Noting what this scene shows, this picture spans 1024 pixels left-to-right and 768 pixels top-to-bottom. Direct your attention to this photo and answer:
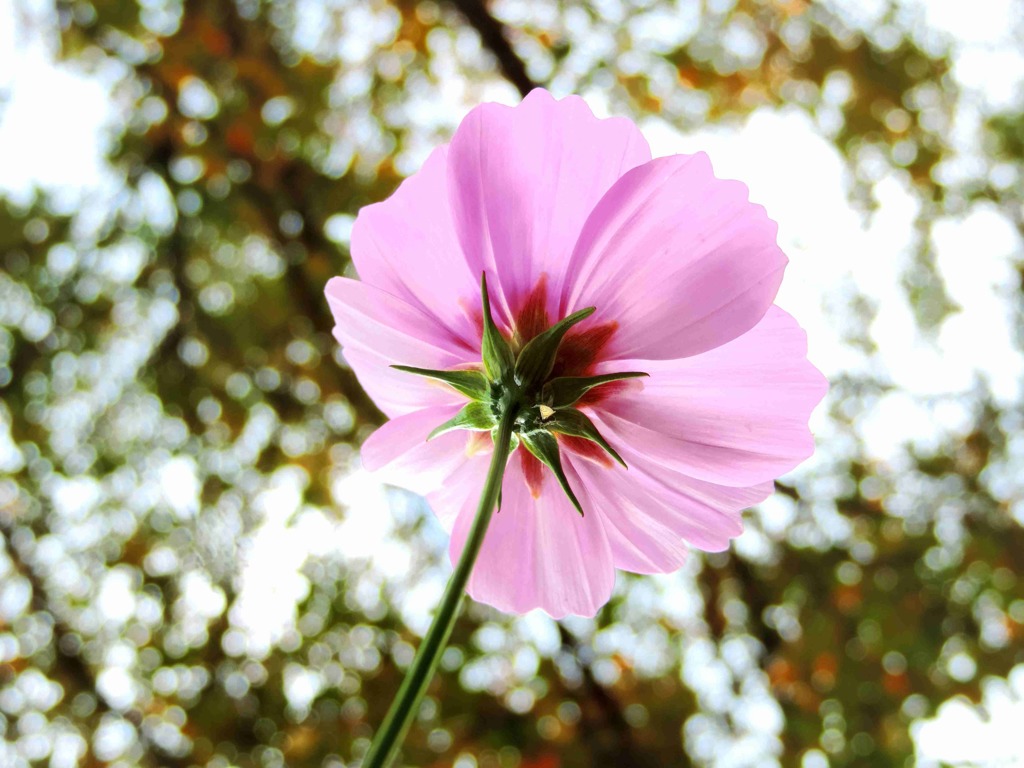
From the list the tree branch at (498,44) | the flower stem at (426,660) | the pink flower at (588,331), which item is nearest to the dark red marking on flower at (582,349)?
the pink flower at (588,331)

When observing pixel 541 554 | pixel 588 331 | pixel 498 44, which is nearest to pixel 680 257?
pixel 588 331

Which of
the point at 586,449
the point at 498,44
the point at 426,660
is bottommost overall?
the point at 426,660

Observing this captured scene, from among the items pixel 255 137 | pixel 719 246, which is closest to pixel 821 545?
pixel 255 137

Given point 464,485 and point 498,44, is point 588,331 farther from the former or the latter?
point 498,44

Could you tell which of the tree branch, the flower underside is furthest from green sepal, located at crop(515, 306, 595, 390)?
the tree branch

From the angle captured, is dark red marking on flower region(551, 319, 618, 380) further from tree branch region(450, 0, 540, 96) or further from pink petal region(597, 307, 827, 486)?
tree branch region(450, 0, 540, 96)

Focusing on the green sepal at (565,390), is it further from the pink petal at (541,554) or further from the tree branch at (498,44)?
the tree branch at (498,44)

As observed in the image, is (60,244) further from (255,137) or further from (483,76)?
(483,76)
